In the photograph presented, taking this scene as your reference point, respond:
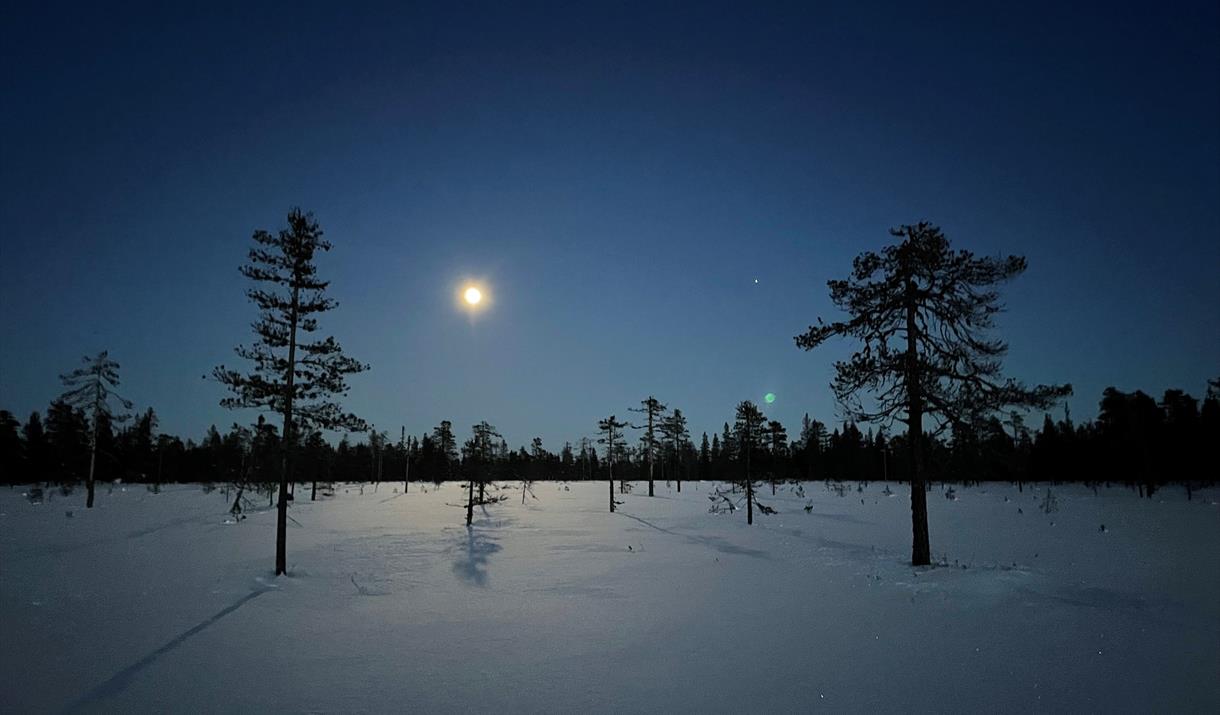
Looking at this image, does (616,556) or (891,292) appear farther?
(616,556)

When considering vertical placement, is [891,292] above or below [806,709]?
above

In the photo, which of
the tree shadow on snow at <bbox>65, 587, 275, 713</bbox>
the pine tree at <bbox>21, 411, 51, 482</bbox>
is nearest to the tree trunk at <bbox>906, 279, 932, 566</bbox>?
the tree shadow on snow at <bbox>65, 587, 275, 713</bbox>

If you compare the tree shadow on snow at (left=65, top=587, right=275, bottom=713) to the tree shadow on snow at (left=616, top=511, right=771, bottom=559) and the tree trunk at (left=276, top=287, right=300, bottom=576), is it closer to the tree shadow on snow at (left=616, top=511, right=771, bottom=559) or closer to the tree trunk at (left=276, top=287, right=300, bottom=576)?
the tree trunk at (left=276, top=287, right=300, bottom=576)

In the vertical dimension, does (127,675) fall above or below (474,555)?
above

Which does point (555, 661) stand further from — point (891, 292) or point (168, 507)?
point (168, 507)

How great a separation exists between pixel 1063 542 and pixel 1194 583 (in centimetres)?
875

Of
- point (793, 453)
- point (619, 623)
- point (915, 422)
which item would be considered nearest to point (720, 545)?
point (915, 422)

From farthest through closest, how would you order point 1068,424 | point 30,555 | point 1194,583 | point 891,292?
point 1068,424 < point 30,555 < point 891,292 < point 1194,583

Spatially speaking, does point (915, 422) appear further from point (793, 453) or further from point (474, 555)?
point (793, 453)

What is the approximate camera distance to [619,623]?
13.0m

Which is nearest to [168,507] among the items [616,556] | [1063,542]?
[616,556]

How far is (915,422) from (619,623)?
1145 centimetres

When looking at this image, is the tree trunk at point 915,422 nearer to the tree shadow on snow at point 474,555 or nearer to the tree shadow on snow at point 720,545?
the tree shadow on snow at point 720,545

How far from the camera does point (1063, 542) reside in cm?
2273
